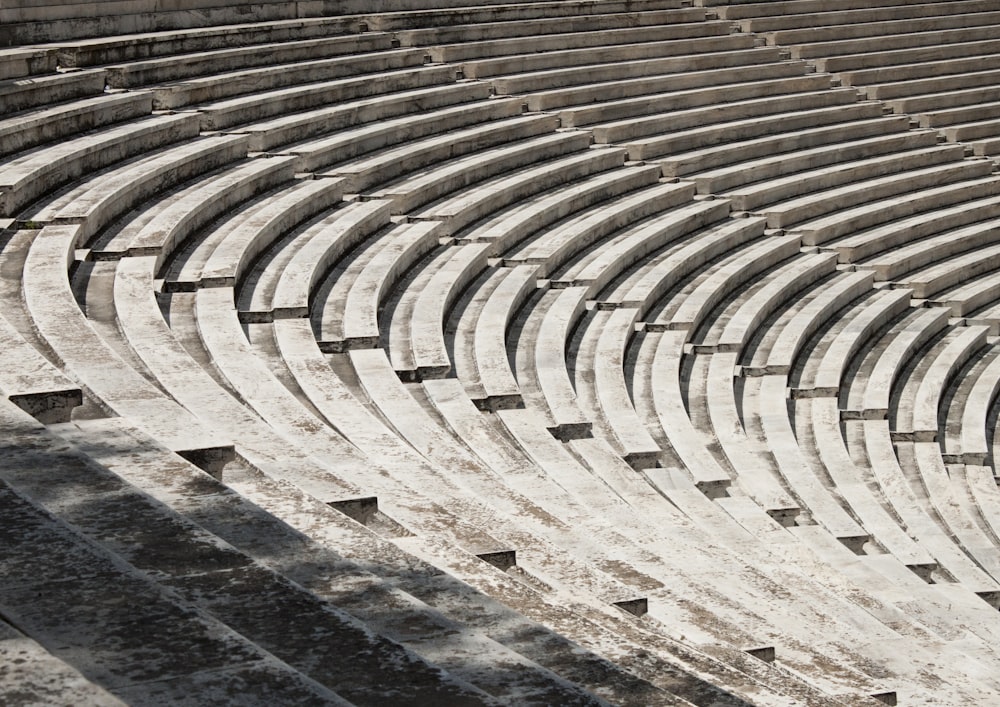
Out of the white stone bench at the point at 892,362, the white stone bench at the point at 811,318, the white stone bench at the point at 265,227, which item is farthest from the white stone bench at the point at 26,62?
the white stone bench at the point at 892,362

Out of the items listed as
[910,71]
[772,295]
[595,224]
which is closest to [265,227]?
[595,224]

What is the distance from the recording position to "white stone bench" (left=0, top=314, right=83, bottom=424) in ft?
18.2

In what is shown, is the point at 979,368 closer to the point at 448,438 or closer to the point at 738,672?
the point at 448,438

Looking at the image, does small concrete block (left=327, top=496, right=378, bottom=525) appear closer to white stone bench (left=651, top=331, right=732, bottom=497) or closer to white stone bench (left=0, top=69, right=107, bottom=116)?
white stone bench (left=651, top=331, right=732, bottom=497)

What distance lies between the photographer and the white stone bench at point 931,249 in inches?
715

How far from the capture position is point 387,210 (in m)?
14.2

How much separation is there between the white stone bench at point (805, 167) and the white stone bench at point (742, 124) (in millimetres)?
352

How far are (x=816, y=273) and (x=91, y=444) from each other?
44.9 feet

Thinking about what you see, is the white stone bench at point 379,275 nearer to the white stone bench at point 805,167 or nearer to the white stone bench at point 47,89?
the white stone bench at point 47,89

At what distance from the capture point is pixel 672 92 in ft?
66.7

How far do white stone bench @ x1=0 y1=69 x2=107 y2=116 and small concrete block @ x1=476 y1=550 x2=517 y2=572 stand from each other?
8670mm

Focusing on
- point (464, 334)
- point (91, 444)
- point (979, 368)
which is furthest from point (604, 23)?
point (91, 444)

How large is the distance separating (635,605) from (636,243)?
1081 centimetres

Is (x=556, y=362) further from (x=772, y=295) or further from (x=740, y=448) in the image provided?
(x=772, y=295)
